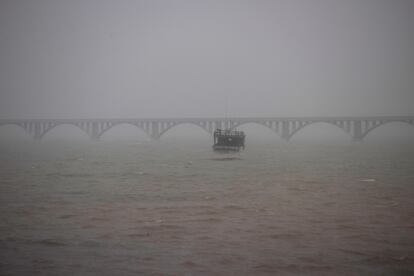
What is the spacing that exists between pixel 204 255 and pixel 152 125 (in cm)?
11219

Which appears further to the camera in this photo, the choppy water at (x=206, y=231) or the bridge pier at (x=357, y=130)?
the bridge pier at (x=357, y=130)

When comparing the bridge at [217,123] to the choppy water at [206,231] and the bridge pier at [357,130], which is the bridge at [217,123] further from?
the choppy water at [206,231]

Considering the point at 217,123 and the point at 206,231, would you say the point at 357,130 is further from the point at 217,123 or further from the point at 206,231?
the point at 206,231

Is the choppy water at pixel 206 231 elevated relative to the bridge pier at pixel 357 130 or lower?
lower

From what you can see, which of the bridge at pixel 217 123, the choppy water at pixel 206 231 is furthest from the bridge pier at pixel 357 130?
the choppy water at pixel 206 231

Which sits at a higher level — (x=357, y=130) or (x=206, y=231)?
(x=357, y=130)

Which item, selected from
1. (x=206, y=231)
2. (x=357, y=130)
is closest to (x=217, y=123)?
(x=357, y=130)

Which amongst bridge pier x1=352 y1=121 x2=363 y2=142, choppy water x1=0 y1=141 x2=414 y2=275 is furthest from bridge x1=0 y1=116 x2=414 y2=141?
choppy water x1=0 y1=141 x2=414 y2=275

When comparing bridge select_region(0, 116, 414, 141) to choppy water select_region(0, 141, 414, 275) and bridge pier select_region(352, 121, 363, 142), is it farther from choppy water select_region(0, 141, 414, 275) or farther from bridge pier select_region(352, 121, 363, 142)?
choppy water select_region(0, 141, 414, 275)

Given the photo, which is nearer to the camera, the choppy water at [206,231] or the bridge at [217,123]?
the choppy water at [206,231]

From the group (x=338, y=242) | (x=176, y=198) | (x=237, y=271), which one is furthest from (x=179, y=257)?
(x=176, y=198)

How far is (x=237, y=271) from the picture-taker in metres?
9.27

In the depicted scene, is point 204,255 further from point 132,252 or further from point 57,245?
point 57,245

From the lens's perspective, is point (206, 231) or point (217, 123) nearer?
point (206, 231)
